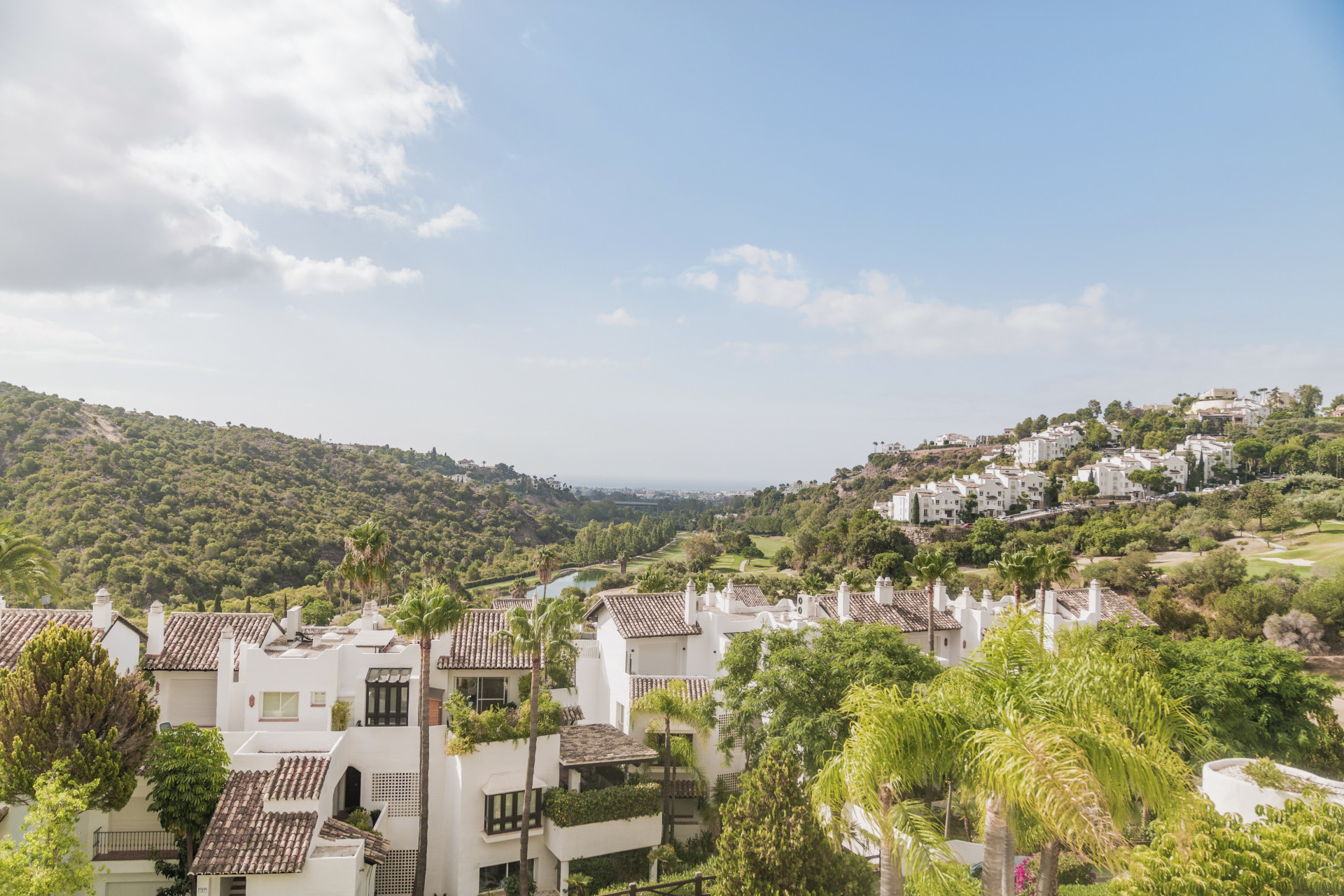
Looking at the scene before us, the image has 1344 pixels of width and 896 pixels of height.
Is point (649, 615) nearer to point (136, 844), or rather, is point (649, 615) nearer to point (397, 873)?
point (397, 873)

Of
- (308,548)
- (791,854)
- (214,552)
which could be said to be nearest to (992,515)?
(308,548)

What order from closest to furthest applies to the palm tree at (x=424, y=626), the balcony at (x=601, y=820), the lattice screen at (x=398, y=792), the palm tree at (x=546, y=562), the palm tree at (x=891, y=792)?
the palm tree at (x=891, y=792) → the palm tree at (x=424, y=626) → the balcony at (x=601, y=820) → the lattice screen at (x=398, y=792) → the palm tree at (x=546, y=562)

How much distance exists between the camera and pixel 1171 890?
9.33m

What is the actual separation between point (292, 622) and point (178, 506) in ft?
168

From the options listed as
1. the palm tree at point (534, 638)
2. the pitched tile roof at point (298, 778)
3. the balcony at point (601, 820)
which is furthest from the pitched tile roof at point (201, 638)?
the balcony at point (601, 820)

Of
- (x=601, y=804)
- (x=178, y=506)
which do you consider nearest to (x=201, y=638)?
(x=601, y=804)

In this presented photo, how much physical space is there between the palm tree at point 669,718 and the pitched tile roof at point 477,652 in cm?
594

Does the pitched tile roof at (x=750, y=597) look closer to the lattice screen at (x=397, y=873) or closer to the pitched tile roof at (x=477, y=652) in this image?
the pitched tile roof at (x=477, y=652)

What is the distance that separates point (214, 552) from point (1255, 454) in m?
160

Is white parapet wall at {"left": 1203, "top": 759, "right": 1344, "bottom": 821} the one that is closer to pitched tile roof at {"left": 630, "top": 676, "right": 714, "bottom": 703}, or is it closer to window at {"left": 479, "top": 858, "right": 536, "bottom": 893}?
pitched tile roof at {"left": 630, "top": 676, "right": 714, "bottom": 703}

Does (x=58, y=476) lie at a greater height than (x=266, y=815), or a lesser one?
greater

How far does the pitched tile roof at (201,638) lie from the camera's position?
97.0 feet

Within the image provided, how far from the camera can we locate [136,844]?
22672 mm

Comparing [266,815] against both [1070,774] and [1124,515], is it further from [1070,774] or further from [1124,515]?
[1124,515]
